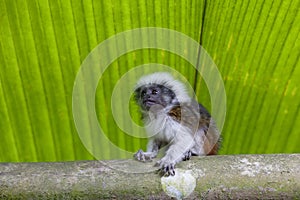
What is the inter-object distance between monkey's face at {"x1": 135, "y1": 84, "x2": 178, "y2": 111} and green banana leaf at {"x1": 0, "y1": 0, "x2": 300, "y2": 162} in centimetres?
37

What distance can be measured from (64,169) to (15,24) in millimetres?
498

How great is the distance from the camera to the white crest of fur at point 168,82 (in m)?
1.96

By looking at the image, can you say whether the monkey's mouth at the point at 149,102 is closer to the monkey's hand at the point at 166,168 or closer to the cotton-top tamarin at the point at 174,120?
the cotton-top tamarin at the point at 174,120

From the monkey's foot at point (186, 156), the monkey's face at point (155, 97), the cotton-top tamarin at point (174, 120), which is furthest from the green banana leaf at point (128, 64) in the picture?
the monkey's face at point (155, 97)

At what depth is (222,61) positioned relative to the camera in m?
1.68

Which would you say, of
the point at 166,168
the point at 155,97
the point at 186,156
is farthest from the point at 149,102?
the point at 166,168

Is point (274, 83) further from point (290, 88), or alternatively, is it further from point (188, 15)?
point (188, 15)

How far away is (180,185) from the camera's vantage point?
4.44 ft

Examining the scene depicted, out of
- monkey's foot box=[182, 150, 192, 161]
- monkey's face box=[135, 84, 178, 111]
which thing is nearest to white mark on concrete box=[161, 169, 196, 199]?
monkey's foot box=[182, 150, 192, 161]

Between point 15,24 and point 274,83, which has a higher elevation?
point 15,24

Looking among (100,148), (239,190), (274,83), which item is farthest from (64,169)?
→ (274,83)

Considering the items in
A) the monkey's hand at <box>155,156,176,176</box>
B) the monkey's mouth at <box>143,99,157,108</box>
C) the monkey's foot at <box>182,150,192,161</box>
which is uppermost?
the monkey's hand at <box>155,156,176,176</box>

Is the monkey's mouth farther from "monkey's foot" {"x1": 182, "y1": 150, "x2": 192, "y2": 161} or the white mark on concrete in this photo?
the white mark on concrete

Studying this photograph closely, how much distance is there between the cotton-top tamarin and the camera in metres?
2.20
